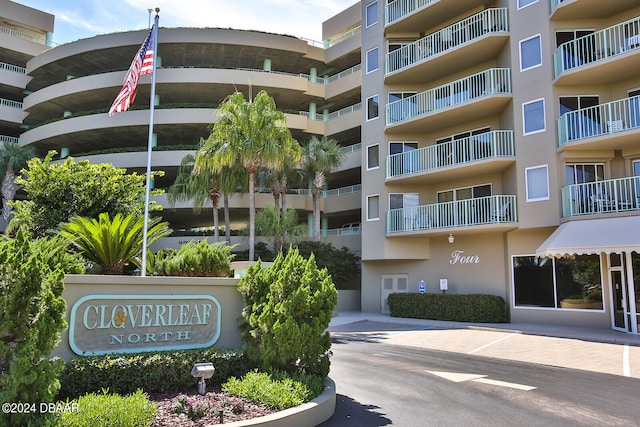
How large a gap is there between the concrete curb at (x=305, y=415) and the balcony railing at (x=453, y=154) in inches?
700

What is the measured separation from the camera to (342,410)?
23.9ft

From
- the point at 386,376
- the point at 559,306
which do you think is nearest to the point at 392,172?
the point at 559,306

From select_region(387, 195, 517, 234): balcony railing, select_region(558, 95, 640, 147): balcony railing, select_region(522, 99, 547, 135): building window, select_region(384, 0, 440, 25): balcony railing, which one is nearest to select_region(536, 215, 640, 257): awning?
select_region(387, 195, 517, 234): balcony railing

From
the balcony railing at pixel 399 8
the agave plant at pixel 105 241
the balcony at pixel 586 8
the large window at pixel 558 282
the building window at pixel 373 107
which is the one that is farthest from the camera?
the building window at pixel 373 107

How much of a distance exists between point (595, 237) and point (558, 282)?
11.4 ft

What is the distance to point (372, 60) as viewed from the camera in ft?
96.1

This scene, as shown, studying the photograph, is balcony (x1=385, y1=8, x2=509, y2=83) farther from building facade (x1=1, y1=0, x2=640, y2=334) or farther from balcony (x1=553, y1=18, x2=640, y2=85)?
balcony (x1=553, y1=18, x2=640, y2=85)

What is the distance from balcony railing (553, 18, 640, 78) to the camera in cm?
1955

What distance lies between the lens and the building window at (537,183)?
20.4 m

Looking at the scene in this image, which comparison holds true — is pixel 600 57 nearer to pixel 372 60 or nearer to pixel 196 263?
pixel 372 60

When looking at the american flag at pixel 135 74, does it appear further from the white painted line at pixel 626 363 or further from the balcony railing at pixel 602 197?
the balcony railing at pixel 602 197

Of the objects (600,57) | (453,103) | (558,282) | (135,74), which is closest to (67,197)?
(135,74)

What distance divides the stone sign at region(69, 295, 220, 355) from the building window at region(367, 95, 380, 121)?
2207 cm

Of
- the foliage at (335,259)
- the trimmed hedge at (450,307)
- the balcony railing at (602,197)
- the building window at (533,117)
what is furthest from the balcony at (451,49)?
the trimmed hedge at (450,307)
